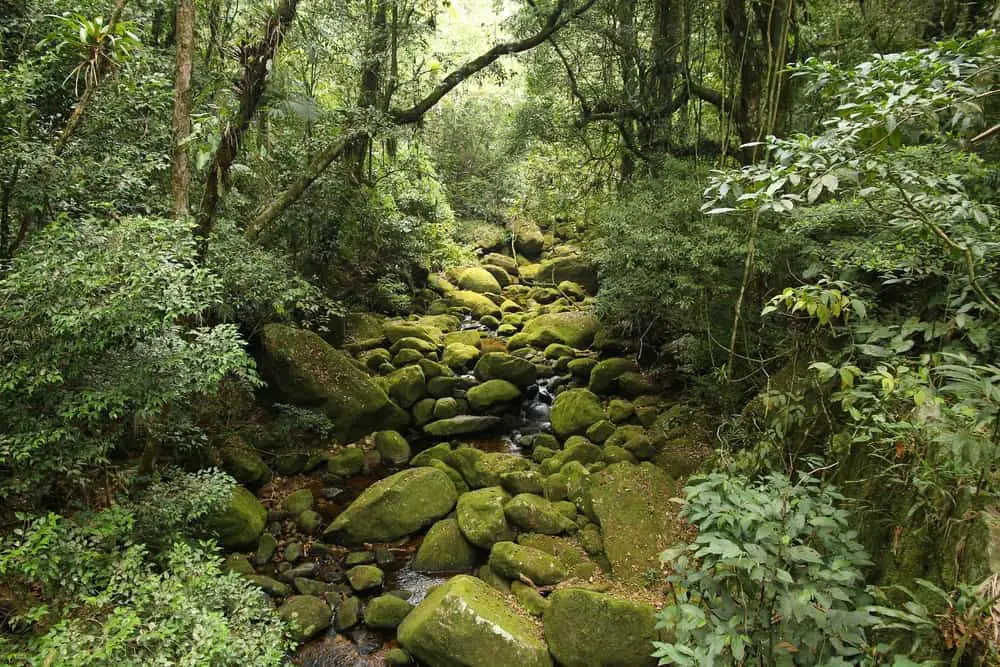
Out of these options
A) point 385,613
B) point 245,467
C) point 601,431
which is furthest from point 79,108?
point 601,431

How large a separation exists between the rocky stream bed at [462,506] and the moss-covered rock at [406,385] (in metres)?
0.03

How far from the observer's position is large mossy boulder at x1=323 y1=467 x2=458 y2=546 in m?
5.65

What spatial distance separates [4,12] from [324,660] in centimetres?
616

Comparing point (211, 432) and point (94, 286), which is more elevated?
point (94, 286)

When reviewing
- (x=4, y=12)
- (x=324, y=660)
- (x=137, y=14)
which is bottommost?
(x=324, y=660)

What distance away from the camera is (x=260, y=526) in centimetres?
547

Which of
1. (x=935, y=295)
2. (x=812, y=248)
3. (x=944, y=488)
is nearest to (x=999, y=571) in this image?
(x=944, y=488)

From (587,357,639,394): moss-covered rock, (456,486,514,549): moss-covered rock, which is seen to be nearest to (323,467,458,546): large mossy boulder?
(456,486,514,549): moss-covered rock

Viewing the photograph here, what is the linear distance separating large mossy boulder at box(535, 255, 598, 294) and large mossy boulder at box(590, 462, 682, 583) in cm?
798

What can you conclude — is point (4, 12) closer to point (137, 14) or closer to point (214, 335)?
point (137, 14)

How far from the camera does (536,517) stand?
5461 mm

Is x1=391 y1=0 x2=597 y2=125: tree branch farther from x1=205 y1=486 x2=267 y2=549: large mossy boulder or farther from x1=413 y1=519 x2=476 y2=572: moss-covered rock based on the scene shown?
x1=413 y1=519 x2=476 y2=572: moss-covered rock

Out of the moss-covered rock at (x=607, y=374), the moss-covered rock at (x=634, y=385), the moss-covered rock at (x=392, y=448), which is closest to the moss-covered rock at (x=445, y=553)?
the moss-covered rock at (x=392, y=448)

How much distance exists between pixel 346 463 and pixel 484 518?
2.35 m
